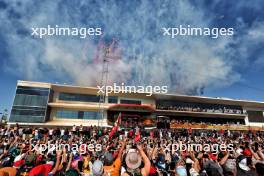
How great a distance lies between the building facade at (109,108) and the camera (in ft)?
108

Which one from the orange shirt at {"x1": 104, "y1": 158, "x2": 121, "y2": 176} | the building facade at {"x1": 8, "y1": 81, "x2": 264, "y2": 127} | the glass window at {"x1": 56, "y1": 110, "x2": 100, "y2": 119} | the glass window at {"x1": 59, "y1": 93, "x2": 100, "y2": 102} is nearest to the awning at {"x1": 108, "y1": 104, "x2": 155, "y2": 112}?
the building facade at {"x1": 8, "y1": 81, "x2": 264, "y2": 127}

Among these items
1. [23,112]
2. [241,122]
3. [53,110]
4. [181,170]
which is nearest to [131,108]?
[53,110]

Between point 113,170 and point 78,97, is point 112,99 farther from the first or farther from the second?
point 113,170

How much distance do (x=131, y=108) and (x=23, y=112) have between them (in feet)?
65.0

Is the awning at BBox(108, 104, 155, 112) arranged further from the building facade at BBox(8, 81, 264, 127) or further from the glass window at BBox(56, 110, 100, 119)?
the glass window at BBox(56, 110, 100, 119)

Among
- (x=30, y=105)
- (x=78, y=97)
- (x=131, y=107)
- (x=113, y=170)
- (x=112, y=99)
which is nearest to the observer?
(x=113, y=170)

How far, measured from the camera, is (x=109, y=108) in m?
36.4

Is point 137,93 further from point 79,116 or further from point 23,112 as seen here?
point 23,112

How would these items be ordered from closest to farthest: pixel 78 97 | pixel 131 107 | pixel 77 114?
pixel 77 114, pixel 131 107, pixel 78 97

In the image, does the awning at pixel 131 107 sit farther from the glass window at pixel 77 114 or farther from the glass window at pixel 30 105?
the glass window at pixel 30 105

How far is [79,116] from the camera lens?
3638 centimetres


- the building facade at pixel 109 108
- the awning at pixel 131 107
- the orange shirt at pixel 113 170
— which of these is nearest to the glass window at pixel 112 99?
the building facade at pixel 109 108

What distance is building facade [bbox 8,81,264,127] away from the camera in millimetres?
32938

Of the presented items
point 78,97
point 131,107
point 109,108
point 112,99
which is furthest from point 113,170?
point 78,97
